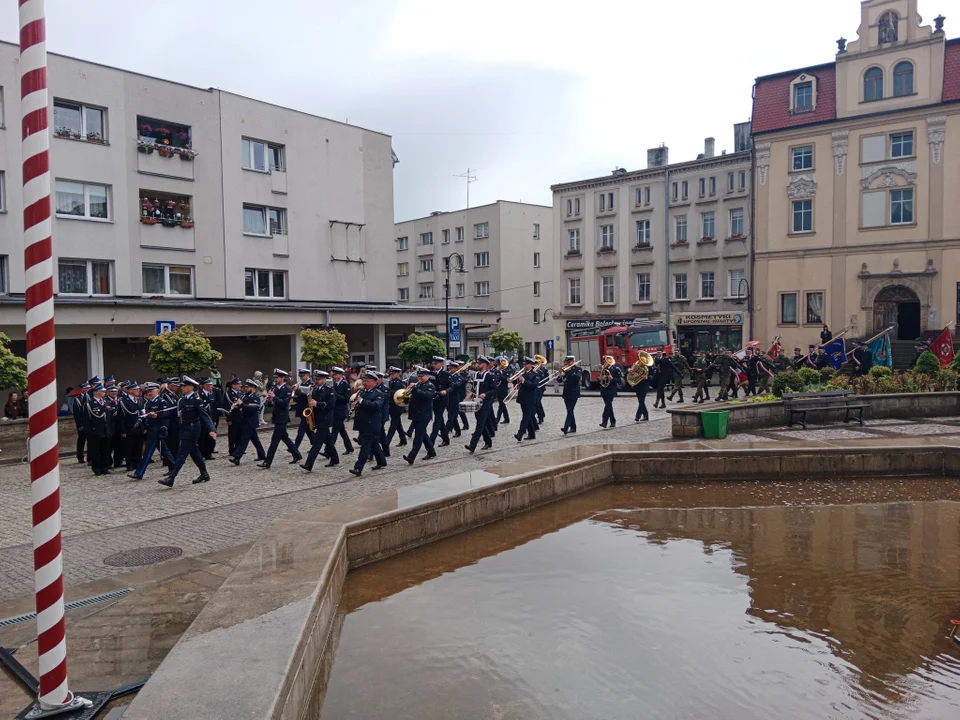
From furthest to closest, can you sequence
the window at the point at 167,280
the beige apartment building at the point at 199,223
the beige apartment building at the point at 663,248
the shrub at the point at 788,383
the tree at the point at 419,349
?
the beige apartment building at the point at 663,248
the tree at the point at 419,349
the window at the point at 167,280
the beige apartment building at the point at 199,223
the shrub at the point at 788,383

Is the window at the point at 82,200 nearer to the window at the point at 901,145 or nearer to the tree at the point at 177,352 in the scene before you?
the tree at the point at 177,352

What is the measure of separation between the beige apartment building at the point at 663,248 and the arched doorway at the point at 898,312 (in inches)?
271

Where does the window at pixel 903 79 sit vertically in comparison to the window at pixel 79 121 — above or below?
above

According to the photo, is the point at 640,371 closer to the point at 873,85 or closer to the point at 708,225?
the point at 873,85

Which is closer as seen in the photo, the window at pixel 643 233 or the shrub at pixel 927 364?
the shrub at pixel 927 364

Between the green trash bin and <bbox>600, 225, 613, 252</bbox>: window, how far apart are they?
3604 centimetres

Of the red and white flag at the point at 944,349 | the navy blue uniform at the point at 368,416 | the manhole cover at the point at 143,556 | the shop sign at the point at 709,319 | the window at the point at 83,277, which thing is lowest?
the manhole cover at the point at 143,556

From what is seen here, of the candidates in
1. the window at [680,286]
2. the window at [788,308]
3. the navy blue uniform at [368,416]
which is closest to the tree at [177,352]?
the navy blue uniform at [368,416]

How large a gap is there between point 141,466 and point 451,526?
291 inches

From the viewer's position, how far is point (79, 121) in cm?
2756

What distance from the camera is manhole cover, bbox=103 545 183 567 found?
25.0 ft

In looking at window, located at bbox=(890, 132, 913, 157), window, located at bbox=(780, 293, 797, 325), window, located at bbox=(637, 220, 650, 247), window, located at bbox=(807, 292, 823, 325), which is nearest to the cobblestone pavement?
window, located at bbox=(807, 292, 823, 325)

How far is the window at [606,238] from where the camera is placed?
164 feet

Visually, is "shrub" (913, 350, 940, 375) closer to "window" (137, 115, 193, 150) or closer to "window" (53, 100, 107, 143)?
→ "window" (137, 115, 193, 150)
